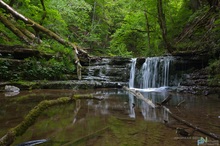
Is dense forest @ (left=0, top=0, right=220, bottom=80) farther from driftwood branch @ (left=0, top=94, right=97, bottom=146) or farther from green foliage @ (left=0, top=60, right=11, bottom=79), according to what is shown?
driftwood branch @ (left=0, top=94, right=97, bottom=146)

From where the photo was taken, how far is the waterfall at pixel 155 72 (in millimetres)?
12484

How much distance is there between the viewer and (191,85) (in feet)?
33.2

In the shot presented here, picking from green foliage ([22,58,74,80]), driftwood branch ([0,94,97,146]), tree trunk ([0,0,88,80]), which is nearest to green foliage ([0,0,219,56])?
tree trunk ([0,0,88,80])

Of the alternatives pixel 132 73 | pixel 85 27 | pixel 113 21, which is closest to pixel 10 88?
pixel 132 73

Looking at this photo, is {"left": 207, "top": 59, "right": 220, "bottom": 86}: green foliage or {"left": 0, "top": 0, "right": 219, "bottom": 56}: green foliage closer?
{"left": 207, "top": 59, "right": 220, "bottom": 86}: green foliage

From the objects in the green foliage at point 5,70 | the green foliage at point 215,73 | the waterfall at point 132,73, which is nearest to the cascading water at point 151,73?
the waterfall at point 132,73

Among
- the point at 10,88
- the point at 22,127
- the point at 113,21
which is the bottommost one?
the point at 22,127

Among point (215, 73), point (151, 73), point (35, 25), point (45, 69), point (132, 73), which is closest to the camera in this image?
point (215, 73)

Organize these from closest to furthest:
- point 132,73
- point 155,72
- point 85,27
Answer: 1. point 155,72
2. point 132,73
3. point 85,27

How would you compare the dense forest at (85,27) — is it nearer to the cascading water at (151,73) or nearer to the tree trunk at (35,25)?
the tree trunk at (35,25)

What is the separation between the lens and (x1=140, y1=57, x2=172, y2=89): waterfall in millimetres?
12484

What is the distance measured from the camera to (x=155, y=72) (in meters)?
13.0

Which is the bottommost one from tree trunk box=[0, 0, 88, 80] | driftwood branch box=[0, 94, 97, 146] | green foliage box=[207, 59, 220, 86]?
driftwood branch box=[0, 94, 97, 146]

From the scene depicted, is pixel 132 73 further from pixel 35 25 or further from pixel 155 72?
pixel 35 25
